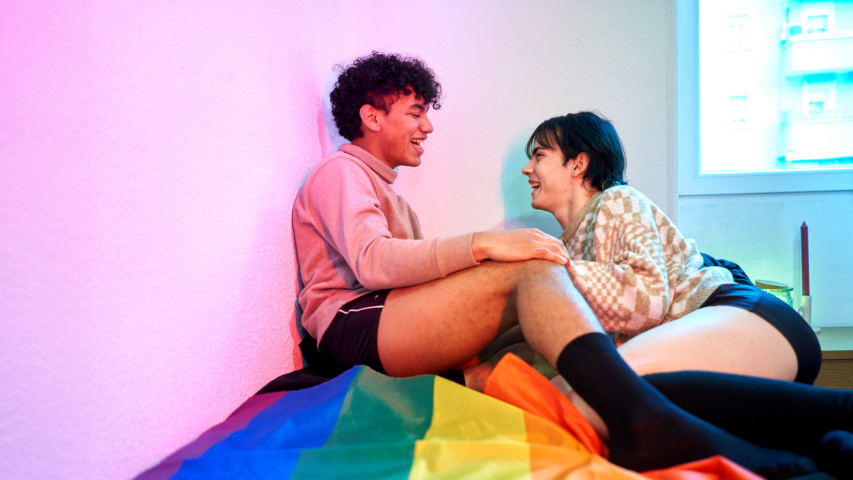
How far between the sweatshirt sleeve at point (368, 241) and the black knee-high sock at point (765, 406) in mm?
420

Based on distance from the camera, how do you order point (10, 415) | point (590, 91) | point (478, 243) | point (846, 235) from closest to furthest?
point (10, 415) < point (478, 243) < point (590, 91) < point (846, 235)

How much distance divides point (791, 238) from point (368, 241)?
168cm

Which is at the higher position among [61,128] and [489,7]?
[489,7]

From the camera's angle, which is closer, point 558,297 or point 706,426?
point 706,426

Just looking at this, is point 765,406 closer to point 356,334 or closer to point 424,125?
point 356,334

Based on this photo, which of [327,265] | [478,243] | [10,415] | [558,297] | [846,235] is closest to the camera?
[10,415]

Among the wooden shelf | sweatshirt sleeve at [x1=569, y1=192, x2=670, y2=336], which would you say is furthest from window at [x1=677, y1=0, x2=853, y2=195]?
sweatshirt sleeve at [x1=569, y1=192, x2=670, y2=336]

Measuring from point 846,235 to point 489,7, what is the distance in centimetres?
153

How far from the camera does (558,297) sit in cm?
82

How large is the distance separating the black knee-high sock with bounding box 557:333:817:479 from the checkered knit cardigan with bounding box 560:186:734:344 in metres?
0.37

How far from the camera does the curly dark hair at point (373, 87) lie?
133cm

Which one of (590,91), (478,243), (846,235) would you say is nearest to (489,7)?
(590,91)

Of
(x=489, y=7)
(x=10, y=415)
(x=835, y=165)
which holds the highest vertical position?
(x=489, y=7)

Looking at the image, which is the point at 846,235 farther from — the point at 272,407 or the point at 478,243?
the point at 272,407
